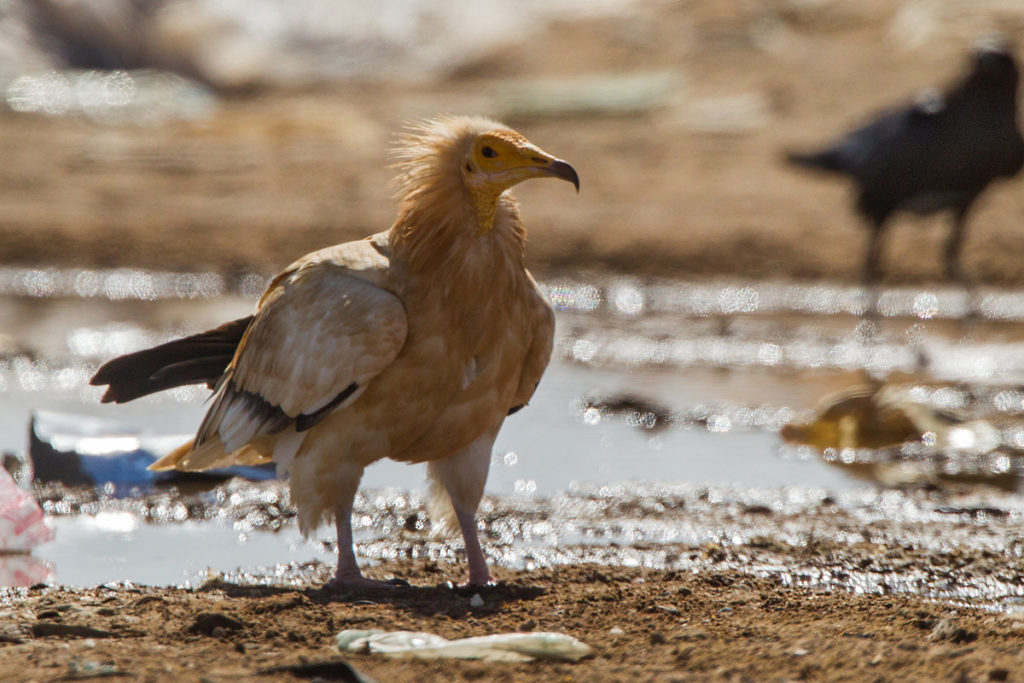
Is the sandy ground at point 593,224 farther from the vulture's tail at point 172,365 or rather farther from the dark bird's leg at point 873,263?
the dark bird's leg at point 873,263

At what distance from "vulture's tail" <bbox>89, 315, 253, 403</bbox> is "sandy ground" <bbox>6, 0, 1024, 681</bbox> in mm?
815

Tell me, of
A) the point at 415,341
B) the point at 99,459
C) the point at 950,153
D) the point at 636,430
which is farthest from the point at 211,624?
the point at 950,153

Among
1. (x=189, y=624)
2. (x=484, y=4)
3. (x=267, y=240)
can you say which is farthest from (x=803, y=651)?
(x=484, y=4)

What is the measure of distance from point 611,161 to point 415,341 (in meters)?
16.1

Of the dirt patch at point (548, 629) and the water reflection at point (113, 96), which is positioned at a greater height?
the water reflection at point (113, 96)

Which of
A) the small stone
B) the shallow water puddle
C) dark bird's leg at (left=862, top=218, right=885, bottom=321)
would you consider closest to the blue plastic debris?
the shallow water puddle

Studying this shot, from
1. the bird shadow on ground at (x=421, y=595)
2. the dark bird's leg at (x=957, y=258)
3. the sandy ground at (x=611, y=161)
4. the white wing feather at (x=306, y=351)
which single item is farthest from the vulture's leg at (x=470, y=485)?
the sandy ground at (x=611, y=161)

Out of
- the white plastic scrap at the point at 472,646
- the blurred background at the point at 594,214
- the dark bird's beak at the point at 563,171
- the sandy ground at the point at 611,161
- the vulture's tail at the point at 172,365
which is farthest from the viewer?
the sandy ground at the point at 611,161

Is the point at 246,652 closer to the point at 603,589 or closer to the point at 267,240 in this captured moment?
the point at 603,589

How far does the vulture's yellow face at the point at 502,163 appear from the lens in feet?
15.5

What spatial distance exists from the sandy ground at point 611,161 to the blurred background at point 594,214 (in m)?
0.07

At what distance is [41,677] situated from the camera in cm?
364

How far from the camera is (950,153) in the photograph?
12914mm

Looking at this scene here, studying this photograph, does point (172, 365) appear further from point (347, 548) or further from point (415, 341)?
point (415, 341)
